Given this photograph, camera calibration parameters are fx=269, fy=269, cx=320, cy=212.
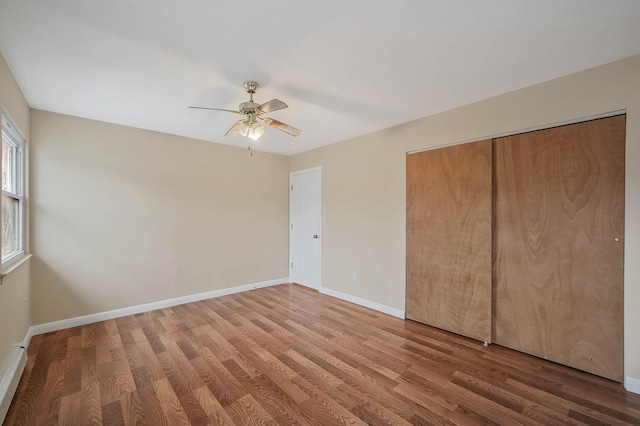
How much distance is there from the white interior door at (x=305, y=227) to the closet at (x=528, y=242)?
1.76 m

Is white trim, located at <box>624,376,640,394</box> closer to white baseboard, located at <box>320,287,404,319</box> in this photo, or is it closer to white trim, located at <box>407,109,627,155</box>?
white baseboard, located at <box>320,287,404,319</box>

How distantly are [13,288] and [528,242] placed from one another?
4567 mm

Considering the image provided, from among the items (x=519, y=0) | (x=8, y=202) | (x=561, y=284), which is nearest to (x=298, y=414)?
(x=561, y=284)

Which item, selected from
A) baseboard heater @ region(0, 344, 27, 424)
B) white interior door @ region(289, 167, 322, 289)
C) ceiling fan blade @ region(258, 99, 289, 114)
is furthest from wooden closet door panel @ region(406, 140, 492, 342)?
baseboard heater @ region(0, 344, 27, 424)

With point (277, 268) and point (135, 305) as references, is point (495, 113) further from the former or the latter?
point (135, 305)

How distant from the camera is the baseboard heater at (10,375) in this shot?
1733 millimetres

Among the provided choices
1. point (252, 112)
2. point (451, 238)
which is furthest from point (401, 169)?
point (252, 112)

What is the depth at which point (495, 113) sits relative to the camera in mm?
2664

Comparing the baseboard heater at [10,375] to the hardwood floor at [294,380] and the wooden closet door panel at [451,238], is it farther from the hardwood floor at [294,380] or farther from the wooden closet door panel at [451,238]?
the wooden closet door panel at [451,238]

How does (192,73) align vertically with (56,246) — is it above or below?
above

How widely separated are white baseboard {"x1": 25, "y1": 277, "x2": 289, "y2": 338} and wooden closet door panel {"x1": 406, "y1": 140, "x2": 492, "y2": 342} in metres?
2.74

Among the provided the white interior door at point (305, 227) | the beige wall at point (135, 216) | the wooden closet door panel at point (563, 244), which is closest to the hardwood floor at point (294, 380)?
the wooden closet door panel at point (563, 244)

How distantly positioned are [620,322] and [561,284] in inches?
16.1

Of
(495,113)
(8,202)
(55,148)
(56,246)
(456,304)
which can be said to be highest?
(495,113)
